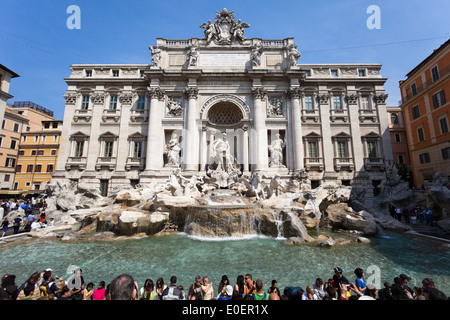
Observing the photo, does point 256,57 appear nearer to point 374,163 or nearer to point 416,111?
point 374,163

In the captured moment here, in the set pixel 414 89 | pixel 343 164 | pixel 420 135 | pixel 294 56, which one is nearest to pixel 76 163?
pixel 294 56

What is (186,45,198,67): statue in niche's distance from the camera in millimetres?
21594

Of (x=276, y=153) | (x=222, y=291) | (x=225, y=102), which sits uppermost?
(x=225, y=102)

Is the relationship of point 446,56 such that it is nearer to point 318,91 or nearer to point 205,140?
point 318,91

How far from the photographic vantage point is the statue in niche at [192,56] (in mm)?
21594

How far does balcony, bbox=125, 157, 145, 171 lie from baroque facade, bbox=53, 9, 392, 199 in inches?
4.2

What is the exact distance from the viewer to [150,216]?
11.4 metres

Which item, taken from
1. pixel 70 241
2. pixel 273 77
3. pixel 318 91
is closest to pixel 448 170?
pixel 318 91

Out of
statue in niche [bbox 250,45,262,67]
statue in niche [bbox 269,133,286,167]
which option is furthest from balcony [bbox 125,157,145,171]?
statue in niche [bbox 250,45,262,67]

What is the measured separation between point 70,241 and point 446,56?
34.1 metres

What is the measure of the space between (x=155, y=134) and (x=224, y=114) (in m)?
8.16

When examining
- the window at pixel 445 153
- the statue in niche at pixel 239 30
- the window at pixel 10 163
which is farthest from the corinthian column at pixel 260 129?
the window at pixel 10 163

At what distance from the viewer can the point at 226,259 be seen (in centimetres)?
755
